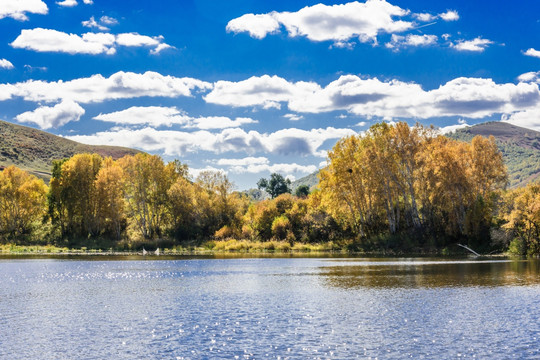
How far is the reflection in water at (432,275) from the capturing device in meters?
37.0

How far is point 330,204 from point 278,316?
58.4m

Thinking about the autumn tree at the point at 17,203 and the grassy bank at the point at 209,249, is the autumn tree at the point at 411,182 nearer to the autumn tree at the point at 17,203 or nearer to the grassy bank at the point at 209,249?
the grassy bank at the point at 209,249

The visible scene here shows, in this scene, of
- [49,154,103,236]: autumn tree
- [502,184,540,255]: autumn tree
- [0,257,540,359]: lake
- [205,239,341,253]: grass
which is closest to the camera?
[0,257,540,359]: lake

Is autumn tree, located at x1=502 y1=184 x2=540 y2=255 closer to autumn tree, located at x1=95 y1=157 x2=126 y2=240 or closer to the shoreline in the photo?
the shoreline

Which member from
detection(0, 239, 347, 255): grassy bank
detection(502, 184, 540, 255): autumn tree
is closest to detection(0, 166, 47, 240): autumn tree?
detection(0, 239, 347, 255): grassy bank

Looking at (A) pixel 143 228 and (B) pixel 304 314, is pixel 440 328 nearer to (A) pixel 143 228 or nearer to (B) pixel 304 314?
(B) pixel 304 314

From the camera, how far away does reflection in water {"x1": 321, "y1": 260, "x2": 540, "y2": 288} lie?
1458 inches

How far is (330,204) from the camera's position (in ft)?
275

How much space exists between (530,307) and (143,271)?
3576cm

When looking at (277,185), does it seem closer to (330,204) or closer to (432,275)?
(330,204)

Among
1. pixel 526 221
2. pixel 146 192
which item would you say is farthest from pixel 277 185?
pixel 526 221

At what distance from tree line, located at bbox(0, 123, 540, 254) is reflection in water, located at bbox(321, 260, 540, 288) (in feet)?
45.4

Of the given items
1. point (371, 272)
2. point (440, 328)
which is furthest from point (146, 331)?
point (371, 272)

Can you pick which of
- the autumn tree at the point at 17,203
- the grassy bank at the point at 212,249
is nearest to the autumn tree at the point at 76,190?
the autumn tree at the point at 17,203
